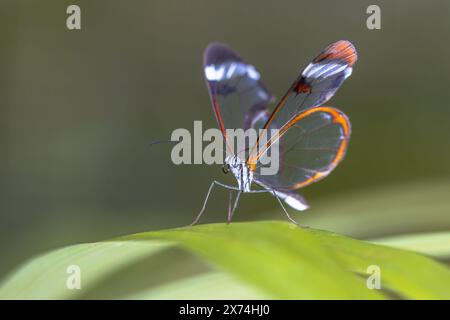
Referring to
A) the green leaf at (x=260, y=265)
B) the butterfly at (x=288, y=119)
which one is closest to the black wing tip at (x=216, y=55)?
the butterfly at (x=288, y=119)

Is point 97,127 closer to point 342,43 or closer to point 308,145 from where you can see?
point 308,145

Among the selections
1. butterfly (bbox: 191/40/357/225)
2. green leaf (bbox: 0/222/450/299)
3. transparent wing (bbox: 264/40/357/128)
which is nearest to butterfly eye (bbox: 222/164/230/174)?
butterfly (bbox: 191/40/357/225)

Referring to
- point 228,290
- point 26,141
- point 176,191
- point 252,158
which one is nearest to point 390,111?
point 176,191

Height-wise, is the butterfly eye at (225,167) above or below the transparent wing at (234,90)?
below

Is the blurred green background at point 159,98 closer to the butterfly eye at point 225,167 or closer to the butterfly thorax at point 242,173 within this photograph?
the butterfly eye at point 225,167

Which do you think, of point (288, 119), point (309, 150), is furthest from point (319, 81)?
point (309, 150)
